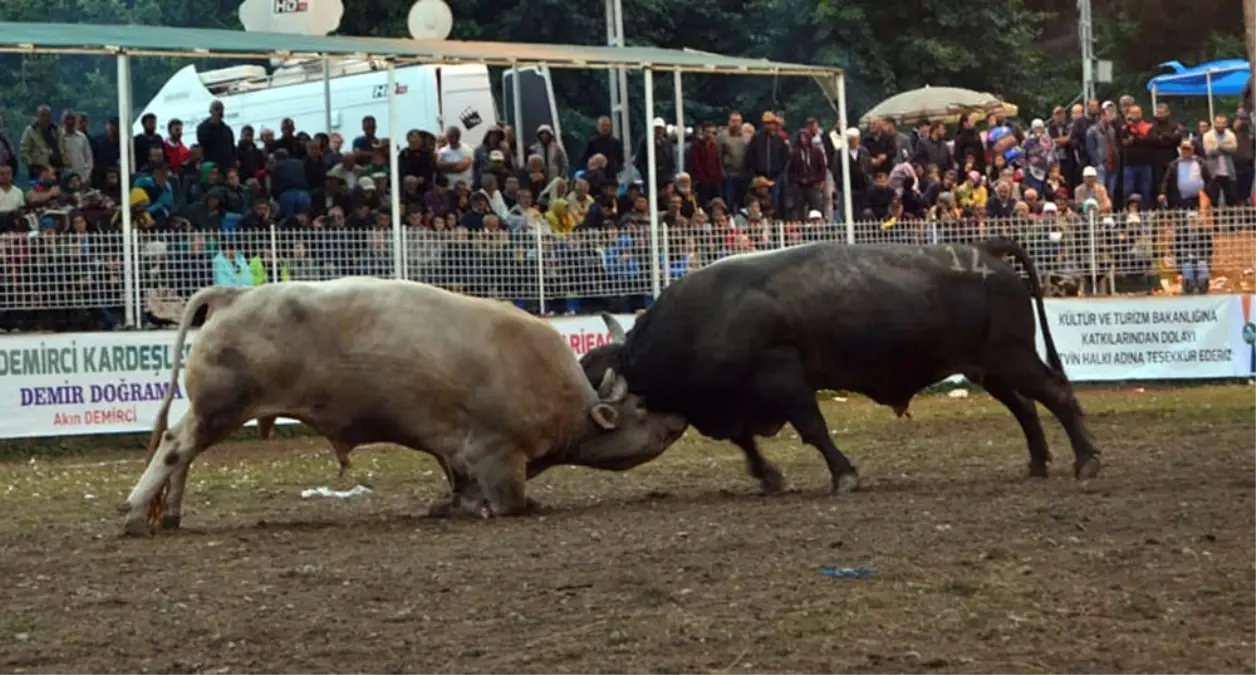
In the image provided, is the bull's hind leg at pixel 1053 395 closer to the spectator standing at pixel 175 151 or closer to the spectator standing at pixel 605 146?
the spectator standing at pixel 175 151

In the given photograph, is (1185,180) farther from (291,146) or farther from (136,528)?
(136,528)

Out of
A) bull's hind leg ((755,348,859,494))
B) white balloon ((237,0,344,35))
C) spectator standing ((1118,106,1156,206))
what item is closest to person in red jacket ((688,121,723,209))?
spectator standing ((1118,106,1156,206))

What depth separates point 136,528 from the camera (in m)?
11.5

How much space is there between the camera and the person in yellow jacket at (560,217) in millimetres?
22062

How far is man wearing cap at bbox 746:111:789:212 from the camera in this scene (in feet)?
80.8

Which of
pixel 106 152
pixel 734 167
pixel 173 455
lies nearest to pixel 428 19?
pixel 734 167

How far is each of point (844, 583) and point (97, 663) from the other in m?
2.96

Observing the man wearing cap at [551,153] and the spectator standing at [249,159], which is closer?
the spectator standing at [249,159]

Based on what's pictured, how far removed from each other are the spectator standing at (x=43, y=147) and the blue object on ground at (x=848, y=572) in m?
13.7

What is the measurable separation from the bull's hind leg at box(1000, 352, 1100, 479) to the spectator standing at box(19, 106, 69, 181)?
11.0 m

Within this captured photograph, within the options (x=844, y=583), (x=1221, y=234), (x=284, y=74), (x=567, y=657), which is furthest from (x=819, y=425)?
(x=284, y=74)

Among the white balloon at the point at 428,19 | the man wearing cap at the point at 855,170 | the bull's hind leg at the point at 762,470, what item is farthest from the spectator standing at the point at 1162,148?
the bull's hind leg at the point at 762,470

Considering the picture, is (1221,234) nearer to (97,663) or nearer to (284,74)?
(284,74)

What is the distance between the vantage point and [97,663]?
7449 mm
